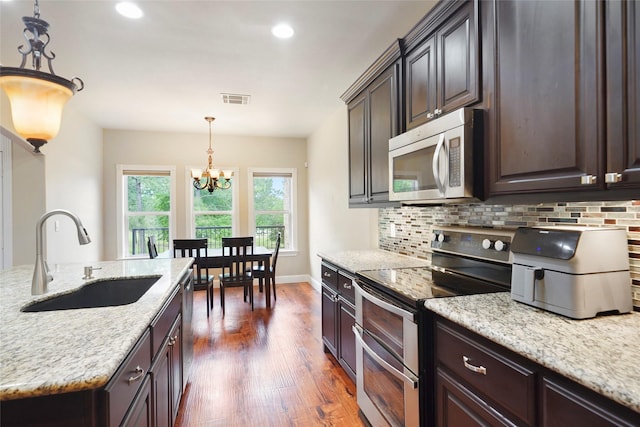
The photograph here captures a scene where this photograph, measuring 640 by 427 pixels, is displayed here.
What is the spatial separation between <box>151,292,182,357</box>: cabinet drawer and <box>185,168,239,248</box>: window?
376 cm

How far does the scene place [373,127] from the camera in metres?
2.61

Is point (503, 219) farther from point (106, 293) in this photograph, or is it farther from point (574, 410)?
point (106, 293)

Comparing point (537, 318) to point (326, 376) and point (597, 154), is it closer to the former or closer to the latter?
point (597, 154)

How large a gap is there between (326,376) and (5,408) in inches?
85.6

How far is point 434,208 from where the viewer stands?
96.9 inches

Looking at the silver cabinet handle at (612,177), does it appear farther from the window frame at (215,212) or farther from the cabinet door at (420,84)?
the window frame at (215,212)

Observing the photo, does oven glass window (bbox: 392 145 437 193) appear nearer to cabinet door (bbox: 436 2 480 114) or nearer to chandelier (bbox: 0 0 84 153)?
cabinet door (bbox: 436 2 480 114)

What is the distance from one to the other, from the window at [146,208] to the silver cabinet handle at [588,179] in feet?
18.2

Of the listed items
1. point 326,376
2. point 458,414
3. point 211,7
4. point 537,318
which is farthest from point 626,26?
point 326,376

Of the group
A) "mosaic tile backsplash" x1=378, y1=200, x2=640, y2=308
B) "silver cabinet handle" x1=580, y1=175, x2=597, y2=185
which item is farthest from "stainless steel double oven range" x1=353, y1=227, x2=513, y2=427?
"silver cabinet handle" x1=580, y1=175, x2=597, y2=185

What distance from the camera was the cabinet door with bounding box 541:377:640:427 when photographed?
0.76m

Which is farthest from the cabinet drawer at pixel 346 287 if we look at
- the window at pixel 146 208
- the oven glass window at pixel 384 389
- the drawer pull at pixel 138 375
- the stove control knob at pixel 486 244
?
the window at pixel 146 208

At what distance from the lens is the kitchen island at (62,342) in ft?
2.69

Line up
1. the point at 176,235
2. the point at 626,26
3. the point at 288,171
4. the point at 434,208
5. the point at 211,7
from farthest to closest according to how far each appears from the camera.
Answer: the point at 288,171 < the point at 176,235 < the point at 434,208 < the point at 211,7 < the point at 626,26
